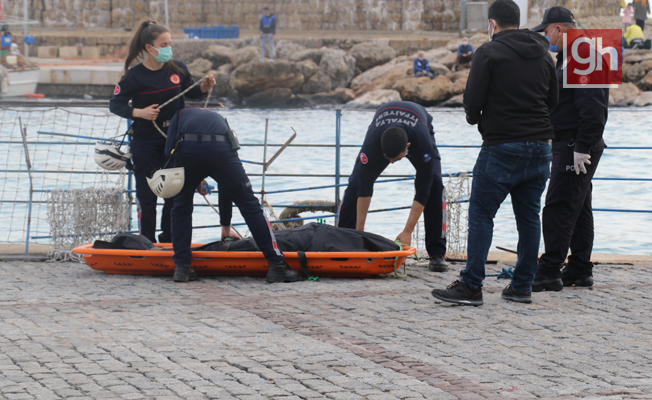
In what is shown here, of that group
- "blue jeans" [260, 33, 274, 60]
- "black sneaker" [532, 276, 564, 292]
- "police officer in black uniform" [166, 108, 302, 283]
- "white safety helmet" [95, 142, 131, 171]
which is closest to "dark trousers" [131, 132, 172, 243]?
"white safety helmet" [95, 142, 131, 171]

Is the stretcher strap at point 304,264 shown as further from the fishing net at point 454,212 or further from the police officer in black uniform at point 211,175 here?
the fishing net at point 454,212

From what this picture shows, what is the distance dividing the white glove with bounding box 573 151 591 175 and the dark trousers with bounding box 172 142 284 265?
6.68ft

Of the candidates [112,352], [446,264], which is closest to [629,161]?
[446,264]

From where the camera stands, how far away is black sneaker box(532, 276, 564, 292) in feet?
17.5

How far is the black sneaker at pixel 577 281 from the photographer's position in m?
5.47

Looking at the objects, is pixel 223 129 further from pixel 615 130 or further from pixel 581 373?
pixel 615 130

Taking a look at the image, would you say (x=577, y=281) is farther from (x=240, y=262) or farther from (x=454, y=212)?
(x=240, y=262)

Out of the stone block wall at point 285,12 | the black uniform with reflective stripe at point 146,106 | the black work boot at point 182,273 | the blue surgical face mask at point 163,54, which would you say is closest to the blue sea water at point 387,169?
the black uniform with reflective stripe at point 146,106

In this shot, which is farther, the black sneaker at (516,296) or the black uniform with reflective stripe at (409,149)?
the black uniform with reflective stripe at (409,149)

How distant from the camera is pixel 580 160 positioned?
509cm

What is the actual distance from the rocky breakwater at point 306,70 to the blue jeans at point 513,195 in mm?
28518

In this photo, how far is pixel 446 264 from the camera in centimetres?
605

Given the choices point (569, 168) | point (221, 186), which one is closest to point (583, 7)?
point (569, 168)

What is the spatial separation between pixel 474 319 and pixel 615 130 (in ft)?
74.1
